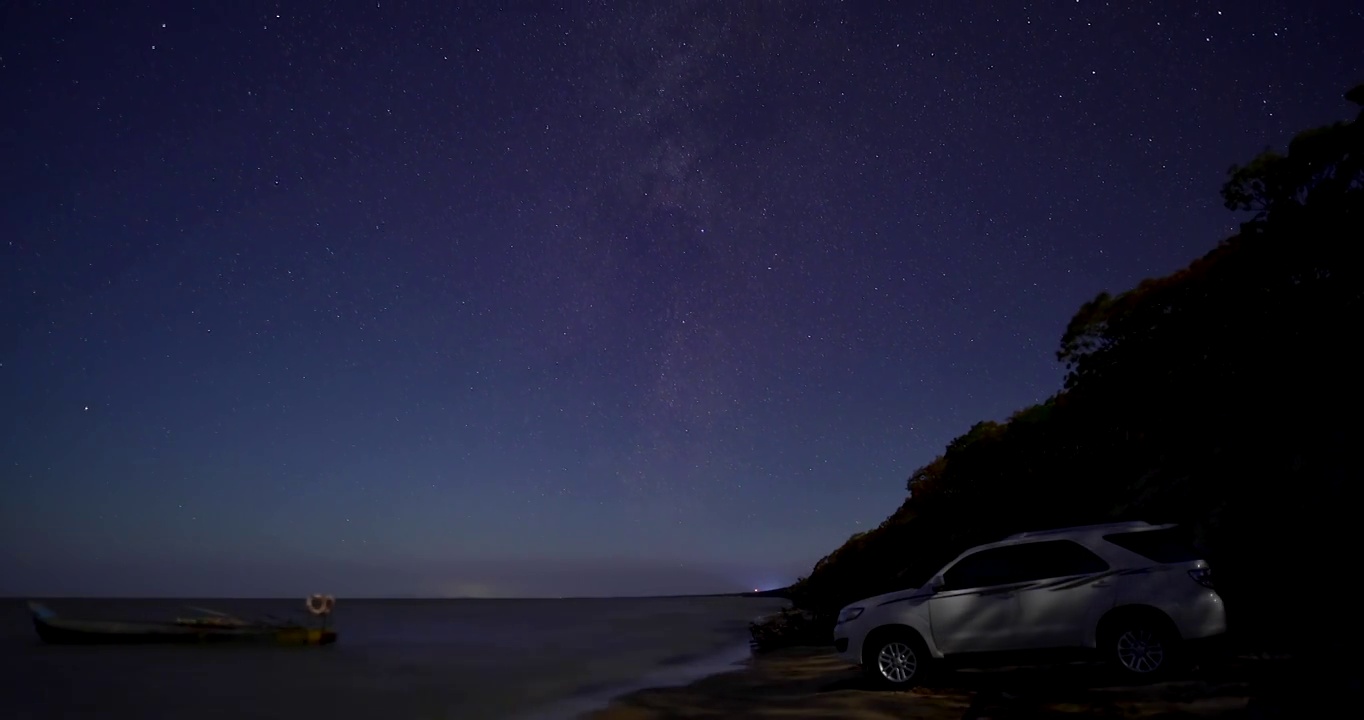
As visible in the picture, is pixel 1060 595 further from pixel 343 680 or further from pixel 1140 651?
pixel 343 680

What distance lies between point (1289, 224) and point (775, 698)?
21.4 m

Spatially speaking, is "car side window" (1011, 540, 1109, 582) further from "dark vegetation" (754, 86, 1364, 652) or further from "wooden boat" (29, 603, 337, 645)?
"wooden boat" (29, 603, 337, 645)

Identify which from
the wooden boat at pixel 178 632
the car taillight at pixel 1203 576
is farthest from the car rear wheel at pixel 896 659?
the wooden boat at pixel 178 632

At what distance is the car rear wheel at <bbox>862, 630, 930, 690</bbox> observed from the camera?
452 inches

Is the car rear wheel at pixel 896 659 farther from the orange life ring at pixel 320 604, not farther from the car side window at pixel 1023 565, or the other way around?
the orange life ring at pixel 320 604

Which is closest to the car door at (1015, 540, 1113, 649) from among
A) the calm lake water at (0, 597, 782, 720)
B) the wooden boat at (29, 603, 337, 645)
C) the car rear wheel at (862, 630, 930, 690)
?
the car rear wheel at (862, 630, 930, 690)

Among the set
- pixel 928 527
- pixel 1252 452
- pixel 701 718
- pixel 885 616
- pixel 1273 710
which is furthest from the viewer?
pixel 928 527

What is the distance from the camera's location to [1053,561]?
1076 centimetres

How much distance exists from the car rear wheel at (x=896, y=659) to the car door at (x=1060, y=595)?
147 centimetres

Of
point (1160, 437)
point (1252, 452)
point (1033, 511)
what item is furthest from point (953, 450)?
point (1252, 452)

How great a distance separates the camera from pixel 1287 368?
2064 cm

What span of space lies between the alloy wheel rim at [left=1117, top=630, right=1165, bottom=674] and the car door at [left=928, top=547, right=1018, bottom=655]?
1260mm

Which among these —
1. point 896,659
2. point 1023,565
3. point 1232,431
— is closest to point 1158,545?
point 1023,565

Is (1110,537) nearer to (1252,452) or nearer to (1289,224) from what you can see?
(1252,452)
